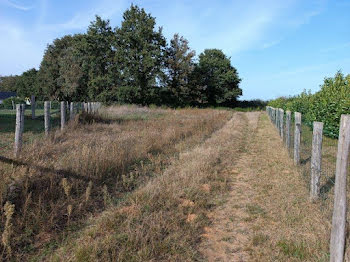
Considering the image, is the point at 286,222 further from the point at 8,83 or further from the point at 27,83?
the point at 8,83

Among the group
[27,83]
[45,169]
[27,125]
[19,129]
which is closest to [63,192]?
[45,169]

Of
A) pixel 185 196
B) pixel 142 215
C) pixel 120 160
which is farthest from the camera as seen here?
pixel 120 160

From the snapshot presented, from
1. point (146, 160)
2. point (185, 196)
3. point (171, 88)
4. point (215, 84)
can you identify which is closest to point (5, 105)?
point (171, 88)

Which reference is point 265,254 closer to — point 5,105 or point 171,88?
point 171,88

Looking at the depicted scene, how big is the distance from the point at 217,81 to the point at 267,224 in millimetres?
46272

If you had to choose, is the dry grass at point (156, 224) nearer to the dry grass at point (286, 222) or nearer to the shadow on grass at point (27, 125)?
the dry grass at point (286, 222)

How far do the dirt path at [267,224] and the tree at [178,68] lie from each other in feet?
116

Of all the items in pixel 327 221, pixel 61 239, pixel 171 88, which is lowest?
pixel 61 239

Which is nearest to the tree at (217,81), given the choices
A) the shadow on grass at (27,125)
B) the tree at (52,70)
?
the tree at (52,70)

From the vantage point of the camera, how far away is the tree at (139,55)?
3438cm

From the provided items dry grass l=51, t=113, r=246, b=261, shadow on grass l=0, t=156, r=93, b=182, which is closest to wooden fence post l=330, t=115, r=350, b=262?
dry grass l=51, t=113, r=246, b=261

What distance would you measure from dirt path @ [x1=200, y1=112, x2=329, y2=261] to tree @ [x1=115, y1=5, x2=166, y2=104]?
30.4 metres

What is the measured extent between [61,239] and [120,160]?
2685 mm

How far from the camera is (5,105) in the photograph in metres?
38.6
